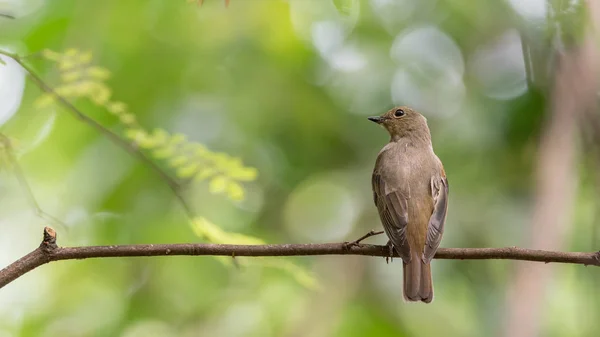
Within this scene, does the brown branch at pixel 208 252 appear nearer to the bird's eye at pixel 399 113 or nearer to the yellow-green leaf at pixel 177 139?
the yellow-green leaf at pixel 177 139

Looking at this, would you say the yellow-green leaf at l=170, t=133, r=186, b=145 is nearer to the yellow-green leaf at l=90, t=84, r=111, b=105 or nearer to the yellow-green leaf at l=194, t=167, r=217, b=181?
the yellow-green leaf at l=194, t=167, r=217, b=181

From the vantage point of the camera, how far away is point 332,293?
18.8 feet

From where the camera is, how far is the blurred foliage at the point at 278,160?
5.44 metres

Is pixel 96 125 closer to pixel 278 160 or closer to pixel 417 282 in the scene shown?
pixel 417 282

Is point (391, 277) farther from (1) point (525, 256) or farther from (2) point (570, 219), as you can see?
(1) point (525, 256)

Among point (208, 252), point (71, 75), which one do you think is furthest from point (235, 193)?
point (71, 75)

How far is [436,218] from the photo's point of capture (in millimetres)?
3982

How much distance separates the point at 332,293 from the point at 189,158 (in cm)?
250

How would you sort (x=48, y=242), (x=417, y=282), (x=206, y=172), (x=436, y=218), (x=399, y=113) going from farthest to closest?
(x=399, y=113) → (x=436, y=218) → (x=417, y=282) → (x=206, y=172) → (x=48, y=242)

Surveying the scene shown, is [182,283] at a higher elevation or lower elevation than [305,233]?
lower

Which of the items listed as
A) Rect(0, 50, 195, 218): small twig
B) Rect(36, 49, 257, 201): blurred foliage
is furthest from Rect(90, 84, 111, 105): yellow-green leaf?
Rect(0, 50, 195, 218): small twig

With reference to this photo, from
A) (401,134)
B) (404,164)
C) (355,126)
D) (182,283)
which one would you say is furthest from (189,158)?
(355,126)

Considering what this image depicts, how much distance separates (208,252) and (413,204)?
1.82m

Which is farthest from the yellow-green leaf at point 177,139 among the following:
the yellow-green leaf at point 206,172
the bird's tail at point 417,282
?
the bird's tail at point 417,282
